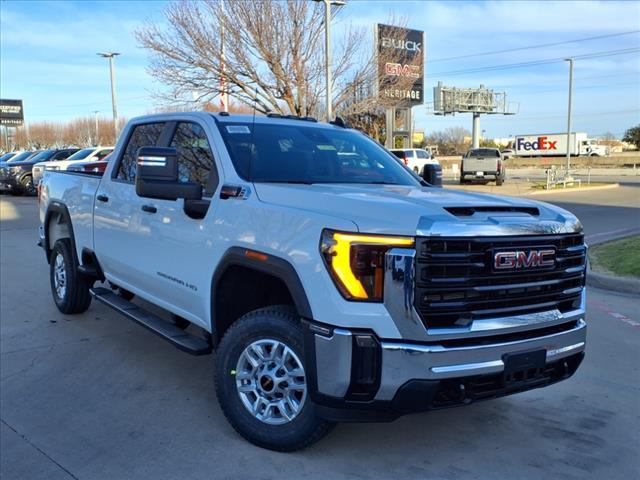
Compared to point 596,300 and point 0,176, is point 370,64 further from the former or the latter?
point 596,300

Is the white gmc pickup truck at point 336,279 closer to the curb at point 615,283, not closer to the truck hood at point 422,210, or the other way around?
the truck hood at point 422,210

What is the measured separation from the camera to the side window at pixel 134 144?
5137 millimetres

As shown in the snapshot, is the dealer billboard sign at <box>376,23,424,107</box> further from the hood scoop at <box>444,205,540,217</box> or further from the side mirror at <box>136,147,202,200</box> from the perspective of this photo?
the hood scoop at <box>444,205,540,217</box>

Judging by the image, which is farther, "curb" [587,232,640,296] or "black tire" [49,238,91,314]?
"curb" [587,232,640,296]

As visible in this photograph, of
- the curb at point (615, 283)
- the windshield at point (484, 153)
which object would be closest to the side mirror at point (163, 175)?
the curb at point (615, 283)

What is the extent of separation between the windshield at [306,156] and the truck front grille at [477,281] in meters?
1.38

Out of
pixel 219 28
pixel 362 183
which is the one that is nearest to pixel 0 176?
pixel 219 28

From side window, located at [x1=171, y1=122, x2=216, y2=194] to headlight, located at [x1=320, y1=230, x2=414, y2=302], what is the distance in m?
1.36

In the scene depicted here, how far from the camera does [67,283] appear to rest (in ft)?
21.0

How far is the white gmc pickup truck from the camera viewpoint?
2.96 metres

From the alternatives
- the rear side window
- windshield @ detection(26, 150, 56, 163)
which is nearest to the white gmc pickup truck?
windshield @ detection(26, 150, 56, 163)

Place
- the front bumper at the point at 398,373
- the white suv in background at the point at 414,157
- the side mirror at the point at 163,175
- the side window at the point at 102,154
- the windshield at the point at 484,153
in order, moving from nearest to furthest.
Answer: the front bumper at the point at 398,373 → the side mirror at the point at 163,175 → the side window at the point at 102,154 → the white suv in background at the point at 414,157 → the windshield at the point at 484,153

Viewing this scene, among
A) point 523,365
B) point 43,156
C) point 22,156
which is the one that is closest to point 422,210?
point 523,365

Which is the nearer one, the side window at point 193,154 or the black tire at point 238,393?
the black tire at point 238,393
